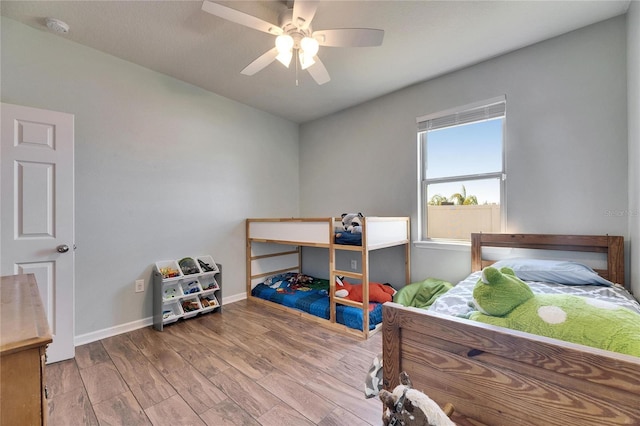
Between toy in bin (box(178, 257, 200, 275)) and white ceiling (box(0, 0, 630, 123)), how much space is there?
76.1 inches

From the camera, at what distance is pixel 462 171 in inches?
108

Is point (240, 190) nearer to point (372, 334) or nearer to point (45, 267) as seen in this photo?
point (45, 267)

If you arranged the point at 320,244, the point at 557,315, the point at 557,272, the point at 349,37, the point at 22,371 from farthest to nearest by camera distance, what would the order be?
1. the point at 320,244
2. the point at 557,272
3. the point at 349,37
4. the point at 557,315
5. the point at 22,371

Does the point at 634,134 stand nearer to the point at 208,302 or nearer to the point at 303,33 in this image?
the point at 303,33

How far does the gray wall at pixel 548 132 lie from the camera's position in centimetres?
199

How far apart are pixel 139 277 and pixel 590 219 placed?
155 inches

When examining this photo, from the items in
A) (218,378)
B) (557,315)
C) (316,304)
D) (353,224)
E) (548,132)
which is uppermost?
(548,132)

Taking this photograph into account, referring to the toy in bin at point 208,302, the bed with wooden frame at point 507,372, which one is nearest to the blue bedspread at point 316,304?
the toy in bin at point 208,302

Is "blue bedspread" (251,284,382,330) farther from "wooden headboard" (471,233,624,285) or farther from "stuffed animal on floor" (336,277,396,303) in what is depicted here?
"wooden headboard" (471,233,624,285)

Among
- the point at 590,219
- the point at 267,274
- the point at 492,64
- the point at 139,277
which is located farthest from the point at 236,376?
the point at 492,64

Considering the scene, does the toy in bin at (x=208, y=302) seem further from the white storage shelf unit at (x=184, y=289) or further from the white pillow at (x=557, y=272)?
the white pillow at (x=557, y=272)

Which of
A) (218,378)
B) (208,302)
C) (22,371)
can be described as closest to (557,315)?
(22,371)

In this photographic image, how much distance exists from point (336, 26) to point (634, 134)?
2.19 m

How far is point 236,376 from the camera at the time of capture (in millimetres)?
1778
